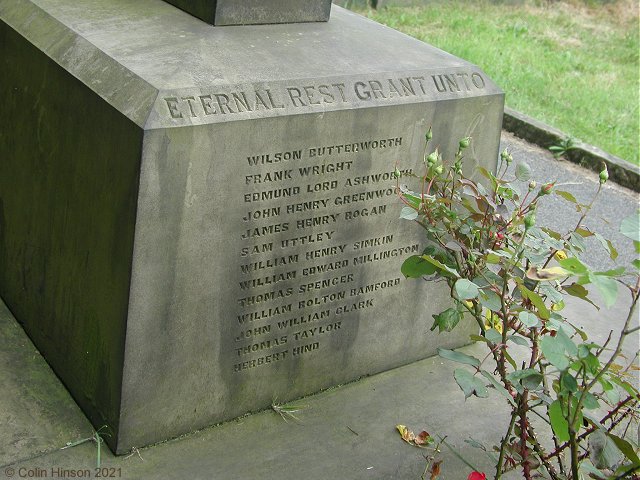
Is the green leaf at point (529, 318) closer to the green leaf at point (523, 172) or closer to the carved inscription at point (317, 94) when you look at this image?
the green leaf at point (523, 172)

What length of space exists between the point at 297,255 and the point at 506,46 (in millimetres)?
5712

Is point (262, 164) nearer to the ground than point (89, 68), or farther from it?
nearer to the ground

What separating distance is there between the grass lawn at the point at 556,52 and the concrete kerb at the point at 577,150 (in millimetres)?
247

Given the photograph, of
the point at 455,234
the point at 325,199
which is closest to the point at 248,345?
the point at 325,199

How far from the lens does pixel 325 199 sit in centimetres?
331

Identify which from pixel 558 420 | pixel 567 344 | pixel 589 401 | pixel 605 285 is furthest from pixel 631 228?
pixel 558 420

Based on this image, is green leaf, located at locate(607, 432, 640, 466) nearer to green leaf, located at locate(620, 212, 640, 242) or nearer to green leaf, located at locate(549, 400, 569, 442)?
green leaf, located at locate(549, 400, 569, 442)

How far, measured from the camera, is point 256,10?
355 centimetres

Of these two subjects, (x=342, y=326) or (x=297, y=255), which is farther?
(x=342, y=326)

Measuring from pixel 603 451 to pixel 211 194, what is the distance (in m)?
1.36

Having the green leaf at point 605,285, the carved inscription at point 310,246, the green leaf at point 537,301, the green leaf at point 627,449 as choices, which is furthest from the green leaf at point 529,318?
the carved inscription at point 310,246

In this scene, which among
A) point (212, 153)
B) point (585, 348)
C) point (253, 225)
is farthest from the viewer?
point (253, 225)

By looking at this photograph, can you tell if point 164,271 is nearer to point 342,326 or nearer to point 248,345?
point 248,345

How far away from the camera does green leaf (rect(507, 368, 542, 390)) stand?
8.46 feet
